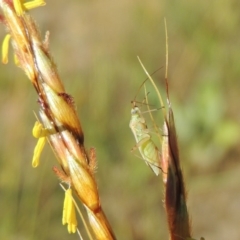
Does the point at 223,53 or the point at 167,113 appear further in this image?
the point at 223,53

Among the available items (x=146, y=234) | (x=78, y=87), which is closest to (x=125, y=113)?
(x=78, y=87)

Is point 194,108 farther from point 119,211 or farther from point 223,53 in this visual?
point 119,211

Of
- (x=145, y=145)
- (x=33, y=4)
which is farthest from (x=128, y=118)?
(x=33, y=4)

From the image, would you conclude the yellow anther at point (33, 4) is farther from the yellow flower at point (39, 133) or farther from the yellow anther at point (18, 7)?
the yellow flower at point (39, 133)

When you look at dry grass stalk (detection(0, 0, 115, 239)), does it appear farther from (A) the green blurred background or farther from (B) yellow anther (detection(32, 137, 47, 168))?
(A) the green blurred background

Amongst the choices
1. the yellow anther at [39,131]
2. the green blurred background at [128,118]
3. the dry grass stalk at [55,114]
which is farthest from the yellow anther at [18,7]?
the green blurred background at [128,118]
